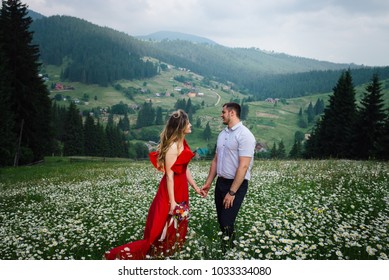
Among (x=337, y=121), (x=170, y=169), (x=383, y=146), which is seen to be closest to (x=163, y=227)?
(x=170, y=169)

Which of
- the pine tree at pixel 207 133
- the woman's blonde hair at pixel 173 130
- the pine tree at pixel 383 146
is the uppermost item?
the woman's blonde hair at pixel 173 130

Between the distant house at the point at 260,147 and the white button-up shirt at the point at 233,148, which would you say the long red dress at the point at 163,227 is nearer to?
the white button-up shirt at the point at 233,148

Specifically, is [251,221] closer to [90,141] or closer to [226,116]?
[226,116]

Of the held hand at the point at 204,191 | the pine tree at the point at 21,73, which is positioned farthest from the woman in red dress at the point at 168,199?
the pine tree at the point at 21,73

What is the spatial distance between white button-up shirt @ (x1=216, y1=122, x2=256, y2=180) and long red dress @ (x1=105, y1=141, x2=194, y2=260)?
0.68 metres

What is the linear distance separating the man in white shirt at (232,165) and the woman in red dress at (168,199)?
742mm

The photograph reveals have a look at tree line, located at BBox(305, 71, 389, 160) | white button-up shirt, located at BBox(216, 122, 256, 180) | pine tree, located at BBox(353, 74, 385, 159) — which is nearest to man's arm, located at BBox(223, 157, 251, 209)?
white button-up shirt, located at BBox(216, 122, 256, 180)

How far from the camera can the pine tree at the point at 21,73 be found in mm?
34938

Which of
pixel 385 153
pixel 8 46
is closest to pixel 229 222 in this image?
pixel 385 153

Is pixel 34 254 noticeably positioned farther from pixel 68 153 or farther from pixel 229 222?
pixel 68 153

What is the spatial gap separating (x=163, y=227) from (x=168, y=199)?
60 centimetres

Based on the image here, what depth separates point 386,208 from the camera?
7918 mm

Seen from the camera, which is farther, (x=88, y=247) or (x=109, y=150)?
(x=109, y=150)
